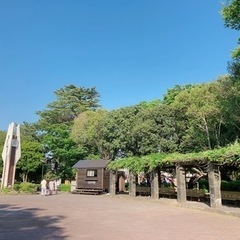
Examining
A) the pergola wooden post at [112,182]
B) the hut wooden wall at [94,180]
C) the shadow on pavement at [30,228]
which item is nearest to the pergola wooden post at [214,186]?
the shadow on pavement at [30,228]

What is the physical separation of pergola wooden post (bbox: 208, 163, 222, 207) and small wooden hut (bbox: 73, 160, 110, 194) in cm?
1458

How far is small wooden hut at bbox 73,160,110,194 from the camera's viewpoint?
29.4 m

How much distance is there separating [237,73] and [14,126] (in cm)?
2406

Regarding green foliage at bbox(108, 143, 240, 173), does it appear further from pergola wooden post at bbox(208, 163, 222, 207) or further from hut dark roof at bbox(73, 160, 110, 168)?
hut dark roof at bbox(73, 160, 110, 168)

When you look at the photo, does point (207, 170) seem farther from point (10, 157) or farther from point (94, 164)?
point (10, 157)

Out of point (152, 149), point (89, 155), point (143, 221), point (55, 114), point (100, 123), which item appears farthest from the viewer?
point (55, 114)

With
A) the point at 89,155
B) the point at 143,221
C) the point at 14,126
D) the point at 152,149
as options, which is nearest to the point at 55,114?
the point at 89,155

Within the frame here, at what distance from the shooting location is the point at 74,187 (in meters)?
32.7

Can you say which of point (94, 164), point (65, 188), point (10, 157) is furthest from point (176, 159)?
point (10, 157)

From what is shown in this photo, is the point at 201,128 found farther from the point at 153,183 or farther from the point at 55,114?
the point at 55,114

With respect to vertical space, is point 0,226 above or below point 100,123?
below

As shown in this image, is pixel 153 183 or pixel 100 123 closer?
pixel 153 183

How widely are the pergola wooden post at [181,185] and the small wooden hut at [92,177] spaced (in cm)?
1126

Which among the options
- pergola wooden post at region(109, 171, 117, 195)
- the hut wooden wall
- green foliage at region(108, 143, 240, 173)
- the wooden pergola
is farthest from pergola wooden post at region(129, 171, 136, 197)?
the hut wooden wall
